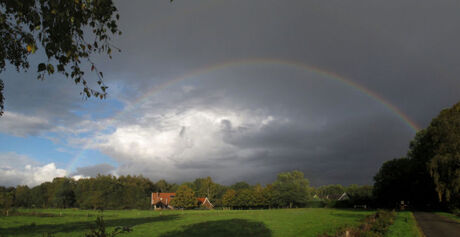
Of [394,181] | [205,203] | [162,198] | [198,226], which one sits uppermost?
[394,181]

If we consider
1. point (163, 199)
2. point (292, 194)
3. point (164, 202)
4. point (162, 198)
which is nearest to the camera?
point (292, 194)

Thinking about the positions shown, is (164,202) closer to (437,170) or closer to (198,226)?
(198,226)

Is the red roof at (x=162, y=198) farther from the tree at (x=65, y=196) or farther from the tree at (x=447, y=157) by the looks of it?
the tree at (x=447, y=157)

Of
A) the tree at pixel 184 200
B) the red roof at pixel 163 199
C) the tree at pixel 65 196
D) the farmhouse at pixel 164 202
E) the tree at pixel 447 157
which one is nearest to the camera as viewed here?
the tree at pixel 447 157

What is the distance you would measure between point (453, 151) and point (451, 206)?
954cm

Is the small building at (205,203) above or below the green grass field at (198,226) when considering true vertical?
below

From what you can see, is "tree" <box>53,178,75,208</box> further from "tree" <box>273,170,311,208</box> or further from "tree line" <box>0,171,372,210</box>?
"tree" <box>273,170,311,208</box>

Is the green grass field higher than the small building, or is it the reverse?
the green grass field

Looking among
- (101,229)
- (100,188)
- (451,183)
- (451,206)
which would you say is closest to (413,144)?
(451,206)

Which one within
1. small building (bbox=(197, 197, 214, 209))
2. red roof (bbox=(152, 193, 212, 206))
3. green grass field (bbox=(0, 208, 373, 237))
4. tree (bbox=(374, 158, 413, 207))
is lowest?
small building (bbox=(197, 197, 214, 209))

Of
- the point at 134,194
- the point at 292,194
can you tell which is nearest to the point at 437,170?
the point at 292,194

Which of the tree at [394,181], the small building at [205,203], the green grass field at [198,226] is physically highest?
the tree at [394,181]

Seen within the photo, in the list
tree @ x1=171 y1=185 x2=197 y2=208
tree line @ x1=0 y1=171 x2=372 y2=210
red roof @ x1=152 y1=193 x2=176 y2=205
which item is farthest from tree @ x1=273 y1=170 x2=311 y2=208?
red roof @ x1=152 y1=193 x2=176 y2=205

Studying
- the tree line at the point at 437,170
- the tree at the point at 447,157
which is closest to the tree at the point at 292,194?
the tree line at the point at 437,170
